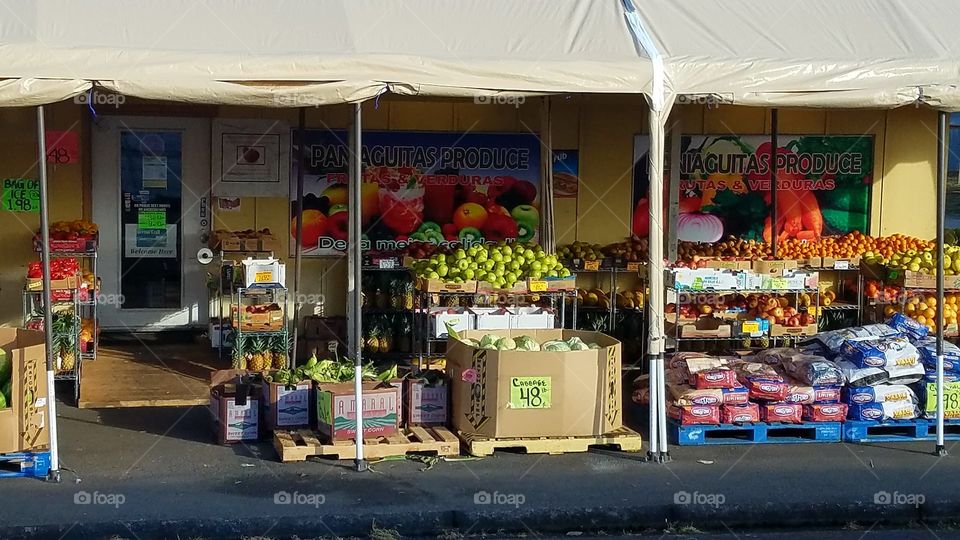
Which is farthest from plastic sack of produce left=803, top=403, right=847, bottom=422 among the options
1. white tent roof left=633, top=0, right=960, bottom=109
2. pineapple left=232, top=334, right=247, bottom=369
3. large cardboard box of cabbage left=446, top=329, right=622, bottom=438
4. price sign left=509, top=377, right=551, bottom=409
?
pineapple left=232, top=334, right=247, bottom=369

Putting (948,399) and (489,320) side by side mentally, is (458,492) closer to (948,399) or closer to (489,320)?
(489,320)

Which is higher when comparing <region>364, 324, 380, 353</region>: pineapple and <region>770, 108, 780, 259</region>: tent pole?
<region>770, 108, 780, 259</region>: tent pole

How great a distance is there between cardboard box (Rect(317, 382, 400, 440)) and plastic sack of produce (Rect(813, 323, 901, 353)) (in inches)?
158

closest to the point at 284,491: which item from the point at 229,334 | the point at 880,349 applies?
the point at 229,334

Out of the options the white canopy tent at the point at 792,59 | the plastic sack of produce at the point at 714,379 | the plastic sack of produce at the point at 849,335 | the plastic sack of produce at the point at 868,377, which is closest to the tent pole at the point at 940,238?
the white canopy tent at the point at 792,59

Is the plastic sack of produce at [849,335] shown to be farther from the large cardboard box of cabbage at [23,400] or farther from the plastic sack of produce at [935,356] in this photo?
the large cardboard box of cabbage at [23,400]

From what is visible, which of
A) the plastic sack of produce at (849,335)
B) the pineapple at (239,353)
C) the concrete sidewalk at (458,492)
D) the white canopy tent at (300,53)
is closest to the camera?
the concrete sidewalk at (458,492)

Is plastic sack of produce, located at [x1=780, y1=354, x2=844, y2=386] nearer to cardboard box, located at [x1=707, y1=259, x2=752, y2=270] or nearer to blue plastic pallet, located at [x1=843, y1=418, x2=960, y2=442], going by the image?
blue plastic pallet, located at [x1=843, y1=418, x2=960, y2=442]

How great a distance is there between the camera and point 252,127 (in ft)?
41.9

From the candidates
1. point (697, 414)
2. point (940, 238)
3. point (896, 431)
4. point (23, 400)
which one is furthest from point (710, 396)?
point (23, 400)

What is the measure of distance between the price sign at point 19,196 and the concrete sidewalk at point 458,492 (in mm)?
3795

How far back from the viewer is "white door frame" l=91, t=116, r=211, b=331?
12.6 meters

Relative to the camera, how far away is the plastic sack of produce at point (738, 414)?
370 inches

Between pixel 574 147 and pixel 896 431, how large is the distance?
5119 millimetres
